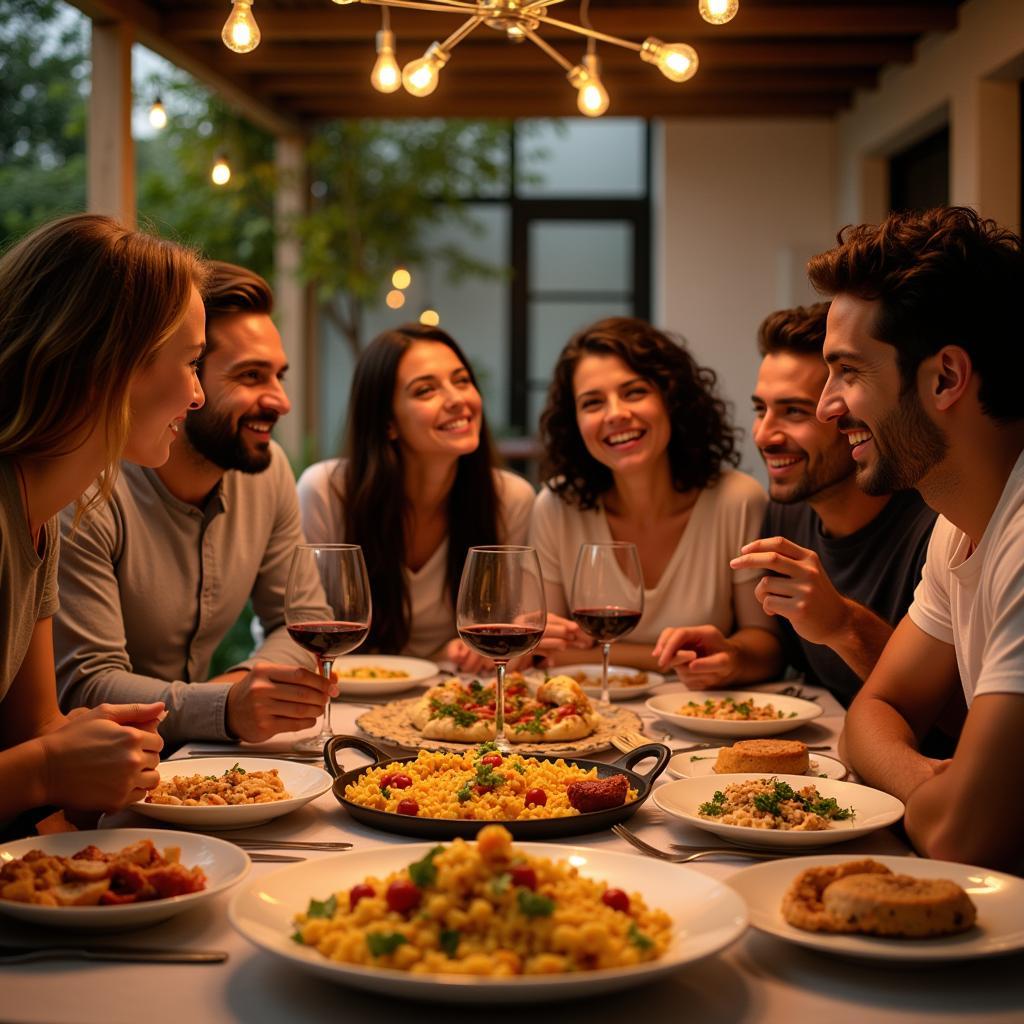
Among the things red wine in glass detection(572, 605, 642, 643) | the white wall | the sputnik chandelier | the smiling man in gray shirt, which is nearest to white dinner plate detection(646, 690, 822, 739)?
red wine in glass detection(572, 605, 642, 643)

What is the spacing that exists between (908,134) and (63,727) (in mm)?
6644

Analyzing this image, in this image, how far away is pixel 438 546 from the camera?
338cm

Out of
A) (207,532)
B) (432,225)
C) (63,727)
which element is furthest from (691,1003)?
(432,225)

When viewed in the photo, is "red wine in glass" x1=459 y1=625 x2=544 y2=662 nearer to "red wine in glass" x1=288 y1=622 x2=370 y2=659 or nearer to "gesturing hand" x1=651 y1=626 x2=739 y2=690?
"red wine in glass" x1=288 y1=622 x2=370 y2=659

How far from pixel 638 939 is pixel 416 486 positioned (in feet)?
8.32

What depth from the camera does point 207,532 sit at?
2658mm

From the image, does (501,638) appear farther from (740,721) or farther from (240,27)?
(240,27)

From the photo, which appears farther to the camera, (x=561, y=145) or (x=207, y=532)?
(x=561, y=145)

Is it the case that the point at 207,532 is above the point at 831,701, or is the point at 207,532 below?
above

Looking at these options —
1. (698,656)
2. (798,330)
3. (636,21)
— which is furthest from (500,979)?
(636,21)

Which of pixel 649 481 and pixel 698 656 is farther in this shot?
pixel 649 481

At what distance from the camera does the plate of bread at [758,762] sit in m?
1.73

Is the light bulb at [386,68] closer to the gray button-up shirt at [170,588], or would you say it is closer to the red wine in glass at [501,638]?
the gray button-up shirt at [170,588]

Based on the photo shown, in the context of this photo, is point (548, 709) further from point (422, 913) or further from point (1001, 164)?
point (1001, 164)
